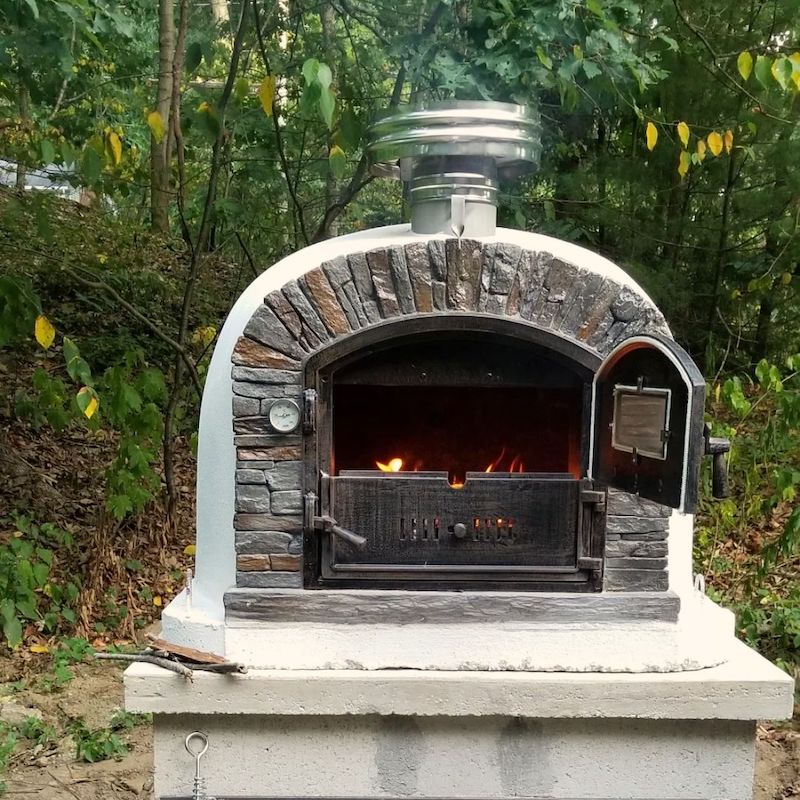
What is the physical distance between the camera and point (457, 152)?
2582 millimetres

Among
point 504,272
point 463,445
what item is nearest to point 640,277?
point 463,445

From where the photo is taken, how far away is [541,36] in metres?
3.26

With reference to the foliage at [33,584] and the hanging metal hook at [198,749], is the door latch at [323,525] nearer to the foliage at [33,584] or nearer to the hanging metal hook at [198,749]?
the hanging metal hook at [198,749]

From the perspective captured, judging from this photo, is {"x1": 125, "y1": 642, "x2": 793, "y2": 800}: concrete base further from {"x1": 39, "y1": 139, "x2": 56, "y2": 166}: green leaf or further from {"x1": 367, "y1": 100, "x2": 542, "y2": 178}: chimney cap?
{"x1": 39, "y1": 139, "x2": 56, "y2": 166}: green leaf

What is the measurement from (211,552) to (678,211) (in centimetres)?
461

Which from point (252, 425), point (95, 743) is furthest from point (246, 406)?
point (95, 743)

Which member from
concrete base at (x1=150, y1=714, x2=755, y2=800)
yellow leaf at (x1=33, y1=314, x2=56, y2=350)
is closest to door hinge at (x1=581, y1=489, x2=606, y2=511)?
concrete base at (x1=150, y1=714, x2=755, y2=800)

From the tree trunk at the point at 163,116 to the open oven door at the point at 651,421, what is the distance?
3.08 metres

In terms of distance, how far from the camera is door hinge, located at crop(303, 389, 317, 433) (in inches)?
96.9

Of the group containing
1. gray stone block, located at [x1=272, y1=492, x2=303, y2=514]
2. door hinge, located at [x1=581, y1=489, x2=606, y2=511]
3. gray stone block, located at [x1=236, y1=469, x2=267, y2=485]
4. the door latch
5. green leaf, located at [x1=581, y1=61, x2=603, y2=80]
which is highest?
green leaf, located at [x1=581, y1=61, x2=603, y2=80]

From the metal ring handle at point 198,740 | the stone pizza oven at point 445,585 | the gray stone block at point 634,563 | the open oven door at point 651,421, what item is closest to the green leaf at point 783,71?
the stone pizza oven at point 445,585

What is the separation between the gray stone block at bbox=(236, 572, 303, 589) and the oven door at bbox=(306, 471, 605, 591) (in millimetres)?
48

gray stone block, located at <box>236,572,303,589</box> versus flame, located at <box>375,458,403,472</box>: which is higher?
flame, located at <box>375,458,403,472</box>

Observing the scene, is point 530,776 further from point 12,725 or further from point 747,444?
point 747,444
